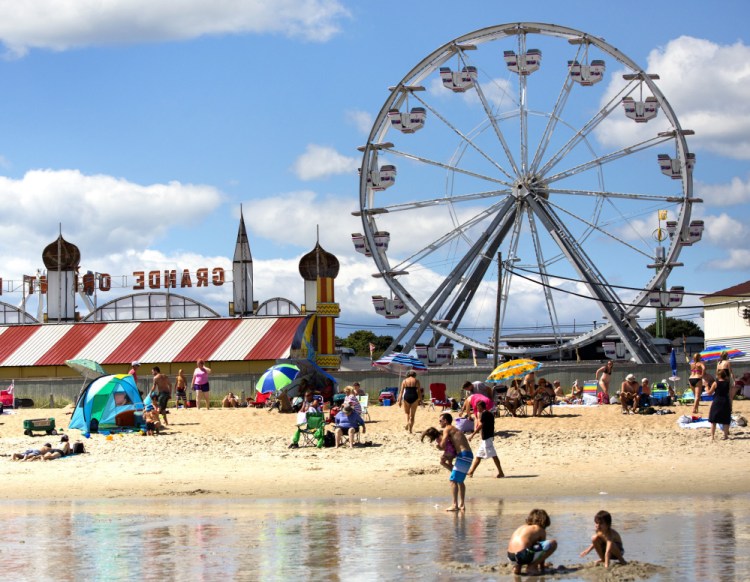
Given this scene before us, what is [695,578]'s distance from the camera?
10.7 meters

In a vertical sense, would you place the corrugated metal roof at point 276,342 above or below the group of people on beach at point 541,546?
above

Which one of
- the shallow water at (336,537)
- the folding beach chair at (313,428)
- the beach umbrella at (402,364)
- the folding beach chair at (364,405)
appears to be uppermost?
the beach umbrella at (402,364)

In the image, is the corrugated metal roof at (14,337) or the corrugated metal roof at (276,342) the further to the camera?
the corrugated metal roof at (14,337)

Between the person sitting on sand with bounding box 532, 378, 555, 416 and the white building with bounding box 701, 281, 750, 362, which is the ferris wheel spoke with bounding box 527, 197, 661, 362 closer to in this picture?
the white building with bounding box 701, 281, 750, 362

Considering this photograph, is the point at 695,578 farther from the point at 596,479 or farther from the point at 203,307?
the point at 203,307

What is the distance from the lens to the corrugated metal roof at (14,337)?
4680 centimetres

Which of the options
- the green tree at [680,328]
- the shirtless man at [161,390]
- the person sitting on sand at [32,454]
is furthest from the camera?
the green tree at [680,328]

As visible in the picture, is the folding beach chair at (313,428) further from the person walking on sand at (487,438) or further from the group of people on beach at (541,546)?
the group of people on beach at (541,546)

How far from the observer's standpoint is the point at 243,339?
44.9 m

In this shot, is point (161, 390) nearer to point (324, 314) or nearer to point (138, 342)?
point (138, 342)

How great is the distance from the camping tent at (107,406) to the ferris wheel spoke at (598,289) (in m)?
19.4

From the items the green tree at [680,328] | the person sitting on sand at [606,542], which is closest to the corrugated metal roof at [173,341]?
the person sitting on sand at [606,542]

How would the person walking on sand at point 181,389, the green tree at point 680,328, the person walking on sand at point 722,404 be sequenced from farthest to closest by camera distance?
the green tree at point 680,328 → the person walking on sand at point 181,389 → the person walking on sand at point 722,404

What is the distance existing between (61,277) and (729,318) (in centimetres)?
2876
